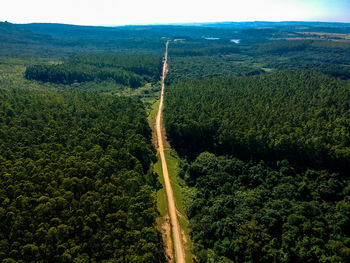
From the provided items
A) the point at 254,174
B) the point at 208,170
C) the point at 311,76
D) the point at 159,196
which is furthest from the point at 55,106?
the point at 311,76

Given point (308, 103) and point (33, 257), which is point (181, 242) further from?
point (308, 103)

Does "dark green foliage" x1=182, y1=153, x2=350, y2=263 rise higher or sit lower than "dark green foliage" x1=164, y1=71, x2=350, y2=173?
lower

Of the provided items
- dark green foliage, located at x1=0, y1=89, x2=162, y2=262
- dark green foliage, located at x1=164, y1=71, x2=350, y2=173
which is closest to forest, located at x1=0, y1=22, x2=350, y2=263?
dark green foliage, located at x1=0, y1=89, x2=162, y2=262

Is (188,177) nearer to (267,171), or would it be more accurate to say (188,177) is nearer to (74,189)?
(267,171)

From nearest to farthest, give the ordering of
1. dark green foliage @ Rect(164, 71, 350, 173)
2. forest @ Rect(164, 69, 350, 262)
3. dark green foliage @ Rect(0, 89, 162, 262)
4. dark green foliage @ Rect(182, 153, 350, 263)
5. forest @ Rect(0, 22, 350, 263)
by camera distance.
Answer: dark green foliage @ Rect(0, 89, 162, 262), forest @ Rect(0, 22, 350, 263), dark green foliage @ Rect(182, 153, 350, 263), forest @ Rect(164, 69, 350, 262), dark green foliage @ Rect(164, 71, 350, 173)

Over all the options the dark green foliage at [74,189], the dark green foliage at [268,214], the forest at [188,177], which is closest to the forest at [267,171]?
the dark green foliage at [268,214]

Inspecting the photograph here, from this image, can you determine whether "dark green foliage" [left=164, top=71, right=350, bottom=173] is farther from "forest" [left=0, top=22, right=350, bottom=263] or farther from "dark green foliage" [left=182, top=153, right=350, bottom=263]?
"dark green foliage" [left=182, top=153, right=350, bottom=263]
